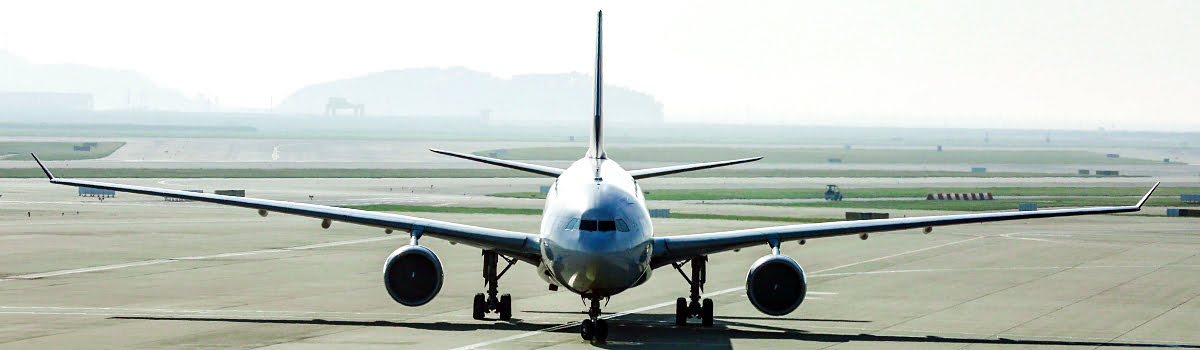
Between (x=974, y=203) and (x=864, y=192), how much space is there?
1632 cm

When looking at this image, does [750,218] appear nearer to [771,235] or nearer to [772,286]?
[771,235]

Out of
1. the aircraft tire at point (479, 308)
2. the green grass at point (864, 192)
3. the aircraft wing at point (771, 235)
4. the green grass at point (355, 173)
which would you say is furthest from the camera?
the green grass at point (355, 173)

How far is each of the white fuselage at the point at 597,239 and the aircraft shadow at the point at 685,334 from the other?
1.70 metres

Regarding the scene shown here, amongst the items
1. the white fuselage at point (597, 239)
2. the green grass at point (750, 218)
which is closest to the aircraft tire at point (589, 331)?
the white fuselage at point (597, 239)

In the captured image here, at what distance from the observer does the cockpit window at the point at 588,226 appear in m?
30.8

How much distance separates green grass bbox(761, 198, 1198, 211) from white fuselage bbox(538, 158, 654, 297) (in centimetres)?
7360

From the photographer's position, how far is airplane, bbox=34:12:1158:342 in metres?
30.9

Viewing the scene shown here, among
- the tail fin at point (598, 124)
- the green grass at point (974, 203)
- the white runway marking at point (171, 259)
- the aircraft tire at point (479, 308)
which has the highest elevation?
the tail fin at point (598, 124)

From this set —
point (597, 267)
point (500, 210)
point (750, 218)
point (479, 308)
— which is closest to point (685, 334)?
point (597, 267)

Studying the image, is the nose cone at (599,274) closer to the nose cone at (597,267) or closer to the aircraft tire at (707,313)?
the nose cone at (597,267)

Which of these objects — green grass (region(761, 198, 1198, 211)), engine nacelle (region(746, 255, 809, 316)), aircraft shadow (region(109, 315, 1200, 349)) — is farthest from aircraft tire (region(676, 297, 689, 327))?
green grass (region(761, 198, 1198, 211))

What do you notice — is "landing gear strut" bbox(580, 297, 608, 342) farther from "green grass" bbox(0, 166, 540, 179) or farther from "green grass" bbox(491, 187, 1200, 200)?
"green grass" bbox(0, 166, 540, 179)

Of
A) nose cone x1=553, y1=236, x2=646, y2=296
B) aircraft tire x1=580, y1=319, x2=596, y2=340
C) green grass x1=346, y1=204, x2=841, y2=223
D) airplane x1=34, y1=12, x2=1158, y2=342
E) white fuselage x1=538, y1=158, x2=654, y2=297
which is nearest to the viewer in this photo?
nose cone x1=553, y1=236, x2=646, y2=296

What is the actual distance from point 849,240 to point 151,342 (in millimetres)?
45803
